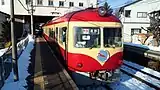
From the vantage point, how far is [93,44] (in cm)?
948

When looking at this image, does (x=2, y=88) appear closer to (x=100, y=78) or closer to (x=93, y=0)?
(x=100, y=78)

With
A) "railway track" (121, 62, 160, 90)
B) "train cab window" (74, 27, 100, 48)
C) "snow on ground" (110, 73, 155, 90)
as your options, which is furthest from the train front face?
"railway track" (121, 62, 160, 90)

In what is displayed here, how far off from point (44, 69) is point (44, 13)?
35806mm

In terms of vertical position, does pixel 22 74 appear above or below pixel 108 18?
below

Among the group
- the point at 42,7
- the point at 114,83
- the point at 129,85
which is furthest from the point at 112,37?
the point at 42,7

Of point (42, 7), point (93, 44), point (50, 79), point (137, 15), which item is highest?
point (42, 7)

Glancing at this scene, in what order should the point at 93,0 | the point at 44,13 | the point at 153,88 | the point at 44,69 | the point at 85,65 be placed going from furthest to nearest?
the point at 93,0
the point at 44,13
the point at 44,69
the point at 153,88
the point at 85,65

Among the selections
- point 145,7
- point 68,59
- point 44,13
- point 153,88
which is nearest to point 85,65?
point 68,59

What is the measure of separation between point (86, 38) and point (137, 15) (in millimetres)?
32844

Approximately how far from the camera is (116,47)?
975 cm

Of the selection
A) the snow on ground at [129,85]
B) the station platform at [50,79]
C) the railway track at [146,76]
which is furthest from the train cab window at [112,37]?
the railway track at [146,76]

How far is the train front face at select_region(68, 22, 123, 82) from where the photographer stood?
30.8ft

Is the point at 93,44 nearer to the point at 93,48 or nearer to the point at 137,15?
the point at 93,48

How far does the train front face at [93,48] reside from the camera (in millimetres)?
9398
